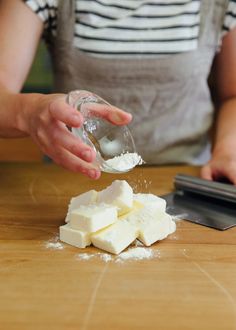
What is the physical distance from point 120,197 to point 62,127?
125 millimetres

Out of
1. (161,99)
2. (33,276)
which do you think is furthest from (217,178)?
(33,276)

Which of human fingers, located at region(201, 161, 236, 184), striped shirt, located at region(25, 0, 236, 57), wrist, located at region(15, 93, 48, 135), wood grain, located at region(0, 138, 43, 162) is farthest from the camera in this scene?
wood grain, located at region(0, 138, 43, 162)

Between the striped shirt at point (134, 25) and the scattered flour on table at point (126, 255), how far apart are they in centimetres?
54

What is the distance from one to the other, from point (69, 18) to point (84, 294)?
0.68 metres

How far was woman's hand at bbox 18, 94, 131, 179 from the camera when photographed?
693 millimetres

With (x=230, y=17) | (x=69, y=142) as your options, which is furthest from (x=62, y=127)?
(x=230, y=17)

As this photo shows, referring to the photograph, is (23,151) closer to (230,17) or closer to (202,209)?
(230,17)

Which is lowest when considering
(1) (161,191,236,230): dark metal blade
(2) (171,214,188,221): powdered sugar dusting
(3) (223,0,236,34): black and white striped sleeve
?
(1) (161,191,236,230): dark metal blade

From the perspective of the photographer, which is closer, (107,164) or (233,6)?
(107,164)

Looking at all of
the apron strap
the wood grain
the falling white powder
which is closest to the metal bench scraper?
the falling white powder

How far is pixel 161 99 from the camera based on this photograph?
1.16 m

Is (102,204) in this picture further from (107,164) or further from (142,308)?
(142,308)

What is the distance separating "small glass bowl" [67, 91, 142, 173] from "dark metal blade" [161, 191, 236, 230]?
0.12m

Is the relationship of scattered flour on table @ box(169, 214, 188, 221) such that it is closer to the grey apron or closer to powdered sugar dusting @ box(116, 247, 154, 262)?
powdered sugar dusting @ box(116, 247, 154, 262)
